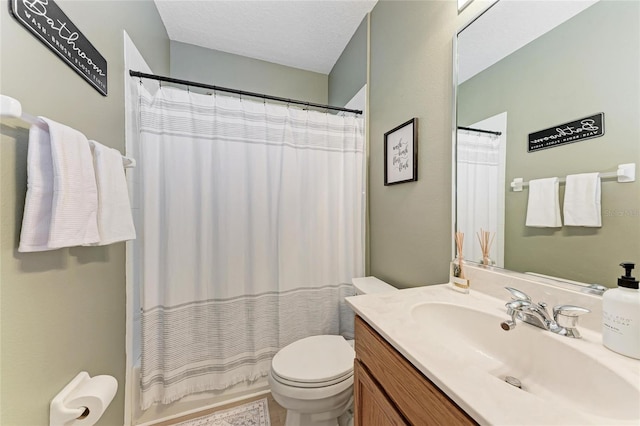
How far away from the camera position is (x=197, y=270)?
1.36m

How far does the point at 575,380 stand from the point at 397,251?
87 centimetres

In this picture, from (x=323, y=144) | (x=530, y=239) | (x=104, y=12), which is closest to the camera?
(x=530, y=239)

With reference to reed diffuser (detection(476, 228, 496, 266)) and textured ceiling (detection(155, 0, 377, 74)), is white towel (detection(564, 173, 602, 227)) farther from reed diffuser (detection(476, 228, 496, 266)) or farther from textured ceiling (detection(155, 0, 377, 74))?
textured ceiling (detection(155, 0, 377, 74))

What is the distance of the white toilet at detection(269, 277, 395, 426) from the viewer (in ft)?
3.39

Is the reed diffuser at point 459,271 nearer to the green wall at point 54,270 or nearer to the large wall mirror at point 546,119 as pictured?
the large wall mirror at point 546,119

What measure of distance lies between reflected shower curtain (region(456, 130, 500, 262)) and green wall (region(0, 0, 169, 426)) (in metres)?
1.46

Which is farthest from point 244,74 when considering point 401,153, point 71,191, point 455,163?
point 455,163

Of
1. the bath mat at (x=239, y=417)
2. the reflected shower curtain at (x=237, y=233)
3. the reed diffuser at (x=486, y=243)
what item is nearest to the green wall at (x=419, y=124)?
the reed diffuser at (x=486, y=243)

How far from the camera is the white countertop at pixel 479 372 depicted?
1.18 feet

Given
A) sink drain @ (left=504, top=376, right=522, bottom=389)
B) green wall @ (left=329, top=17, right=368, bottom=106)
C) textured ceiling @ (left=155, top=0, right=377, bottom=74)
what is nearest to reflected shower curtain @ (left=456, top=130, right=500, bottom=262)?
sink drain @ (left=504, top=376, right=522, bottom=389)

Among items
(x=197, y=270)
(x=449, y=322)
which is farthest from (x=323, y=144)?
(x=449, y=322)

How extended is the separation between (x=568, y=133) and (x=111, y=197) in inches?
58.7

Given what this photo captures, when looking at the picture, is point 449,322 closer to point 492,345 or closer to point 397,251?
point 492,345

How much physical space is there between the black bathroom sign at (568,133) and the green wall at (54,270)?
1494mm
